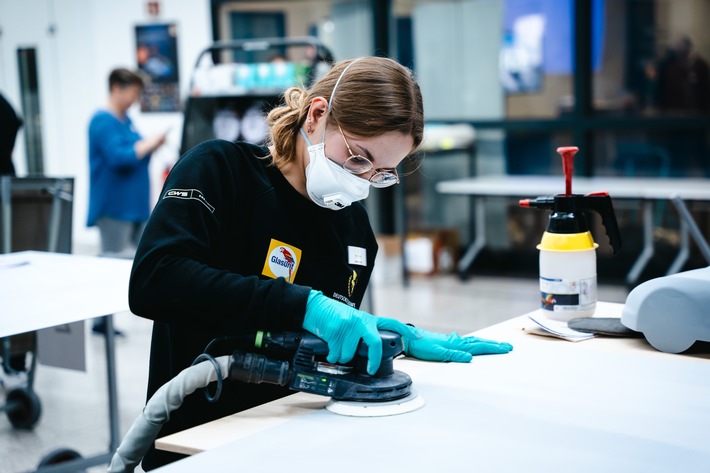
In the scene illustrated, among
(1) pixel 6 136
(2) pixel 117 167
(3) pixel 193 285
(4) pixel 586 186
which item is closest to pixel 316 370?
(3) pixel 193 285

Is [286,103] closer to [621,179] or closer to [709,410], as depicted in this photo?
[709,410]

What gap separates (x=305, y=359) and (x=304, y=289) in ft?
0.37

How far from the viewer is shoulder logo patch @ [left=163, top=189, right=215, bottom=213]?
4.38 feet

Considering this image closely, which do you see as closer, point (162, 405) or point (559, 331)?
point (162, 405)

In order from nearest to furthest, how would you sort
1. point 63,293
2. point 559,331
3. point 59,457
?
point 559,331 < point 63,293 < point 59,457

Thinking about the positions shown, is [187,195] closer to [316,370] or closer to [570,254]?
[316,370]

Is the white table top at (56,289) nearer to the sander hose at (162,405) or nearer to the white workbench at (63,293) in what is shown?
the white workbench at (63,293)

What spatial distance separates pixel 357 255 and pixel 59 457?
151cm

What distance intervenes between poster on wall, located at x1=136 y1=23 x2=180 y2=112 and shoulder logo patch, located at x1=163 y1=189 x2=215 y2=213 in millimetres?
5977

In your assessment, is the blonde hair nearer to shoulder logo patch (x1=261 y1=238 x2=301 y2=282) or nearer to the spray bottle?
shoulder logo patch (x1=261 y1=238 x2=301 y2=282)

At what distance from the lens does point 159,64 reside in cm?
712

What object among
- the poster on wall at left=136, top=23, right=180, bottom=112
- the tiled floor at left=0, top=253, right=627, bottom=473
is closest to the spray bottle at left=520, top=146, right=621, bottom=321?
the tiled floor at left=0, top=253, right=627, bottom=473

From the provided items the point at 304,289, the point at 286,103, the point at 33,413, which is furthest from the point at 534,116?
the point at 304,289

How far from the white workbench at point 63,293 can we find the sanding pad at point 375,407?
0.84 m
